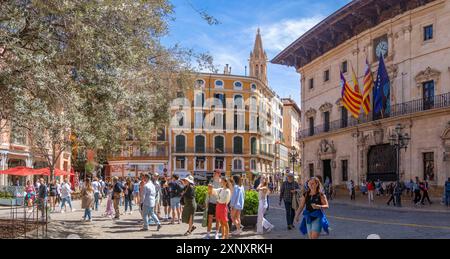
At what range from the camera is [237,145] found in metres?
72.9

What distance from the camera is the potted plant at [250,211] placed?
50.8 ft

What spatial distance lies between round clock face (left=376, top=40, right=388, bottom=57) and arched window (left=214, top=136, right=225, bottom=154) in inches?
1505

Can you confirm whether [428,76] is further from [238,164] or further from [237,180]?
[238,164]

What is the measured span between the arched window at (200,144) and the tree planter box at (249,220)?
55.2m

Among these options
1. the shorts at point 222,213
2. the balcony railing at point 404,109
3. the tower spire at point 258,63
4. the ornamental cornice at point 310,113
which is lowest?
the shorts at point 222,213

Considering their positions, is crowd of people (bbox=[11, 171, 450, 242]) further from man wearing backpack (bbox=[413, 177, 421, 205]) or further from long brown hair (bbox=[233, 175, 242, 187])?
man wearing backpack (bbox=[413, 177, 421, 205])

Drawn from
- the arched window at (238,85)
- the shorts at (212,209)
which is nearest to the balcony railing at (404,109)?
the shorts at (212,209)

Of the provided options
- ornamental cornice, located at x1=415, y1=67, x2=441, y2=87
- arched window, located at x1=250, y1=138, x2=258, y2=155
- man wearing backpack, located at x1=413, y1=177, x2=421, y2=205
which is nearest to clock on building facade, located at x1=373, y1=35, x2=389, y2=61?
ornamental cornice, located at x1=415, y1=67, x2=441, y2=87

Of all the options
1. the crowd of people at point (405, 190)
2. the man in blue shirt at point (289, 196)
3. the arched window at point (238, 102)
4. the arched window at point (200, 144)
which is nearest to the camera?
the man in blue shirt at point (289, 196)

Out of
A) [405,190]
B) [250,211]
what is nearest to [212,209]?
[250,211]

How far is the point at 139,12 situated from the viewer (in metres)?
13.0

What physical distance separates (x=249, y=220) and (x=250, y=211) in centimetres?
32

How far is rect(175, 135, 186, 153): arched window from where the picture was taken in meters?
70.4

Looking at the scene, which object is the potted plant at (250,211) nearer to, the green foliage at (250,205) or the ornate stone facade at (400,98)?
the green foliage at (250,205)
